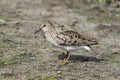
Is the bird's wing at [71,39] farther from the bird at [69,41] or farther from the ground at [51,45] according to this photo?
the ground at [51,45]

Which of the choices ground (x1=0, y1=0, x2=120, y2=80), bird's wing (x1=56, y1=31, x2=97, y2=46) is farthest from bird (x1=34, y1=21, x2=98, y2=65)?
ground (x1=0, y1=0, x2=120, y2=80)

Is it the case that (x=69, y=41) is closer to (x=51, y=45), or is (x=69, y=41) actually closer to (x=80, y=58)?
(x=80, y=58)

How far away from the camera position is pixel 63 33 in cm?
1197

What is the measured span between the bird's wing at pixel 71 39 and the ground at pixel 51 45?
0.58 meters

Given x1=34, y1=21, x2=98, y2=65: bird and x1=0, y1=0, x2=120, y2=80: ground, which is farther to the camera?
x1=34, y1=21, x2=98, y2=65: bird

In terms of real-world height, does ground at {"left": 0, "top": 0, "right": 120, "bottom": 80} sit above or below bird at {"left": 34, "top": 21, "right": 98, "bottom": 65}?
below

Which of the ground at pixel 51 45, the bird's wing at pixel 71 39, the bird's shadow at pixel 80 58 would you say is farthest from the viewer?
the bird's shadow at pixel 80 58

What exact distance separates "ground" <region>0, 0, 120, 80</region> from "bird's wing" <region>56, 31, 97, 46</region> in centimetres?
58

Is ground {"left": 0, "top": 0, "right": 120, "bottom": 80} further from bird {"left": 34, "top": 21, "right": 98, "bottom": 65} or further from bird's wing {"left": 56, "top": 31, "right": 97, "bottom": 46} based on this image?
bird's wing {"left": 56, "top": 31, "right": 97, "bottom": 46}

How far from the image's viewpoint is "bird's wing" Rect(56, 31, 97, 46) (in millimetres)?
11812

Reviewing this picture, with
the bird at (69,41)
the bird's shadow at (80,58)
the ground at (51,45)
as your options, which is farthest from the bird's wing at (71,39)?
the bird's shadow at (80,58)

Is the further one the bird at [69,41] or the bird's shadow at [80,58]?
the bird's shadow at [80,58]

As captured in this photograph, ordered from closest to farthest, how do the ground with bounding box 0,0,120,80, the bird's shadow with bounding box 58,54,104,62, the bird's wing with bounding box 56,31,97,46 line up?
the ground with bounding box 0,0,120,80, the bird's wing with bounding box 56,31,97,46, the bird's shadow with bounding box 58,54,104,62

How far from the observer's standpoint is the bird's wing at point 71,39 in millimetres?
11812
